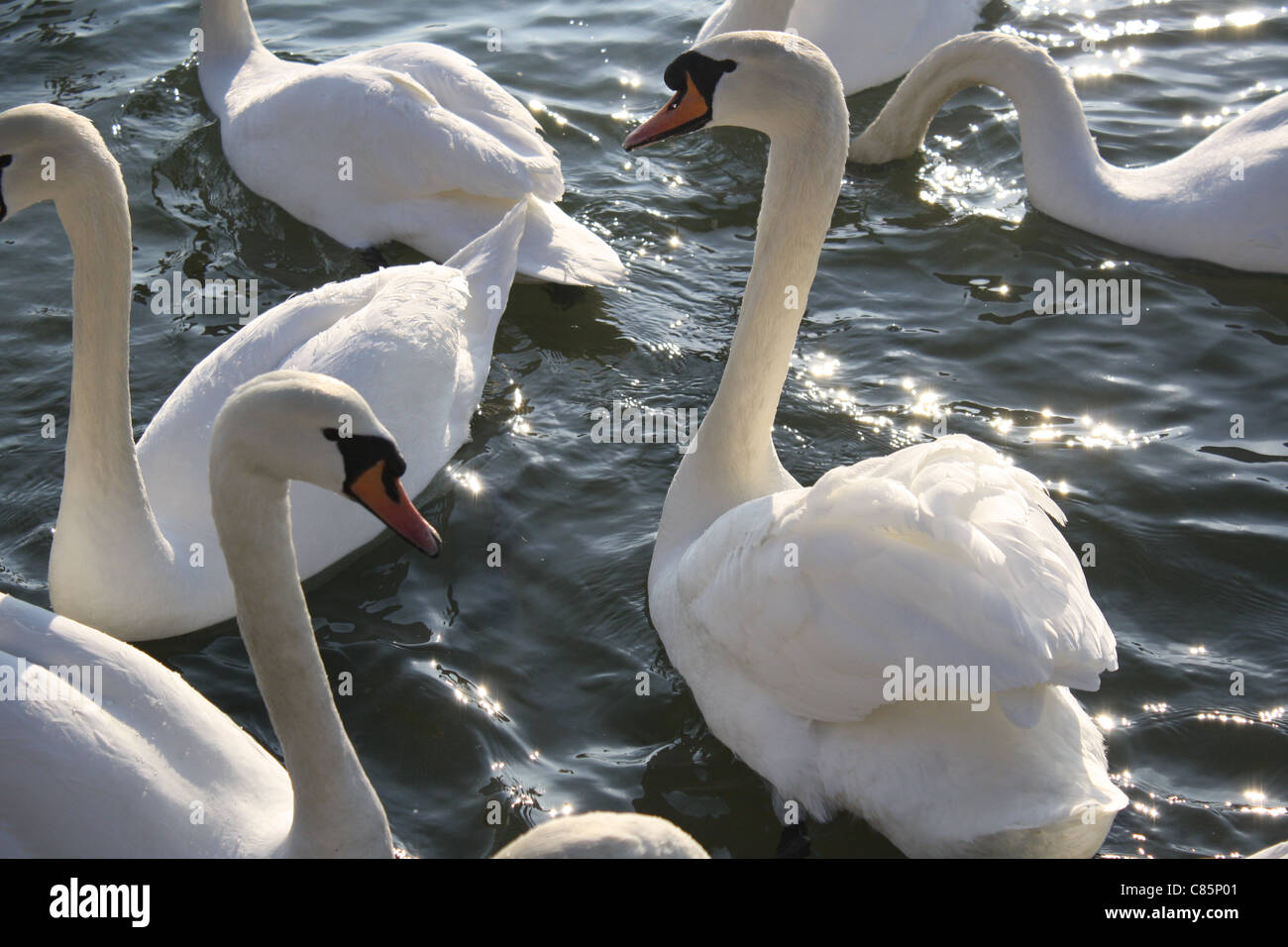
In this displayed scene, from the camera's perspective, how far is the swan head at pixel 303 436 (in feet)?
11.9

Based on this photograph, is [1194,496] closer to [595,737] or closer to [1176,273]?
[1176,273]

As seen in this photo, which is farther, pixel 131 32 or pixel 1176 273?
pixel 131 32

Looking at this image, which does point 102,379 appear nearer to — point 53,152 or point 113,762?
point 53,152

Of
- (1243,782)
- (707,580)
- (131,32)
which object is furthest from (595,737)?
(131,32)

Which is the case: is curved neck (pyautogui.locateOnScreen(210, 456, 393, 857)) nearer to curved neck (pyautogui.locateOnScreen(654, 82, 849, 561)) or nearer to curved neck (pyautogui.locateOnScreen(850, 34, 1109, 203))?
curved neck (pyautogui.locateOnScreen(654, 82, 849, 561))

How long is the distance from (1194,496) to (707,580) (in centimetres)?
287

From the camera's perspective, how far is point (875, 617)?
4082 mm

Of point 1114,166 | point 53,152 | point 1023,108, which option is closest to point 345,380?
point 53,152

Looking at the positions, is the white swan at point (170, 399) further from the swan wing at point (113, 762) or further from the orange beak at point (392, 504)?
the orange beak at point (392, 504)

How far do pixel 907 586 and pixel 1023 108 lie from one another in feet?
18.1

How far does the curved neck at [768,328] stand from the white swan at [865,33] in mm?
5059

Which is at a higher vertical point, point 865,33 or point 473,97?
point 865,33

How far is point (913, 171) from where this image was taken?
9.23 meters

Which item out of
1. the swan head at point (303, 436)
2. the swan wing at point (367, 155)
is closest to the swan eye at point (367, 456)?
the swan head at point (303, 436)
